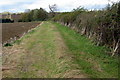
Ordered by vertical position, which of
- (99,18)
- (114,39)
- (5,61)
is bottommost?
(5,61)

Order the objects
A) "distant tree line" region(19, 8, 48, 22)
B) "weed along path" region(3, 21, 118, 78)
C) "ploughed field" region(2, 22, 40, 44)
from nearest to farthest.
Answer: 1. "weed along path" region(3, 21, 118, 78)
2. "ploughed field" region(2, 22, 40, 44)
3. "distant tree line" region(19, 8, 48, 22)

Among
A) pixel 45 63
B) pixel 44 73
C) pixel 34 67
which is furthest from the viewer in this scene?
pixel 45 63

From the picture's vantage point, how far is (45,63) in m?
12.5

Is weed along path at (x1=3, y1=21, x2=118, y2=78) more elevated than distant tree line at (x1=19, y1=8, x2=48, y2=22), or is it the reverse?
weed along path at (x1=3, y1=21, x2=118, y2=78)

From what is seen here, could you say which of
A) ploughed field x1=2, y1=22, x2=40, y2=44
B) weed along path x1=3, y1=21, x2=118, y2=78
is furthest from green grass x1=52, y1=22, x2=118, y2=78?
ploughed field x1=2, y1=22, x2=40, y2=44

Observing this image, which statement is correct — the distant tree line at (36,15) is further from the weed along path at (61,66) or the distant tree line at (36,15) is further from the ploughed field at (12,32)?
the weed along path at (61,66)

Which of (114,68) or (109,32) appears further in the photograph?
(109,32)

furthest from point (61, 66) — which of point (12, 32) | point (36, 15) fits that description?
point (36, 15)

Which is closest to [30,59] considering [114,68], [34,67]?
[34,67]

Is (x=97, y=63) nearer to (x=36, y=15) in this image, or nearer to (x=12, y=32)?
(x=12, y=32)

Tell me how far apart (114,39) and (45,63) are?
4.88 meters

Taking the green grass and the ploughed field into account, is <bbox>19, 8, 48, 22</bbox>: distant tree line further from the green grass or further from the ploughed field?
the green grass

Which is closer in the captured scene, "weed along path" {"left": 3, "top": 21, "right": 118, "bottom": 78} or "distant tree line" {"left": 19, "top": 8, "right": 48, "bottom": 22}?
"weed along path" {"left": 3, "top": 21, "right": 118, "bottom": 78}

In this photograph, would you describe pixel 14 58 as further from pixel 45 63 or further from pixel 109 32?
pixel 109 32
